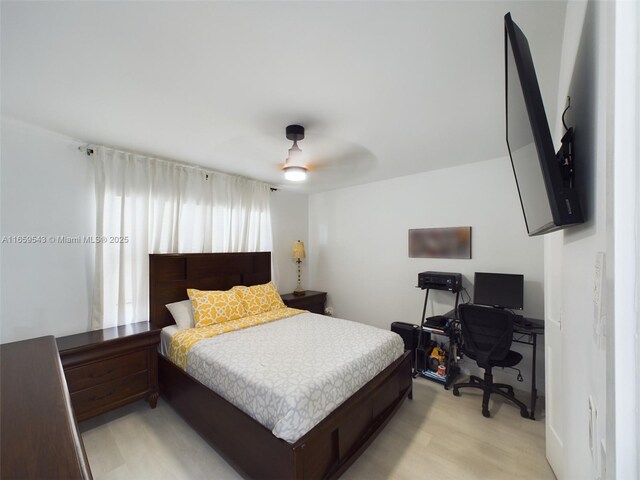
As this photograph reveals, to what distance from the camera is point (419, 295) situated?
3.50 m

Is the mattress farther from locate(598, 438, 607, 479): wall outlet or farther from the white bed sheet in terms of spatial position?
locate(598, 438, 607, 479): wall outlet

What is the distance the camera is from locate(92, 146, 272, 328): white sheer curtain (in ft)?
8.50

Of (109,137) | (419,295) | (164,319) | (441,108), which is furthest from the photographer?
(419,295)

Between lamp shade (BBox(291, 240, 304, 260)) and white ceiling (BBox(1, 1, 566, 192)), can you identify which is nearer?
white ceiling (BBox(1, 1, 566, 192))

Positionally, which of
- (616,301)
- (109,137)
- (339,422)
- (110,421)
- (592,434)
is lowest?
(110,421)

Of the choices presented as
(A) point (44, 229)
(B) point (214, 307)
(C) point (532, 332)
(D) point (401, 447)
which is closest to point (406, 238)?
(C) point (532, 332)

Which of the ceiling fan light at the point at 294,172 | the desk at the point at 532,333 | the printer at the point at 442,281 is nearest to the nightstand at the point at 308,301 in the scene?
the printer at the point at 442,281

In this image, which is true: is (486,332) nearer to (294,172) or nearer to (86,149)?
(294,172)

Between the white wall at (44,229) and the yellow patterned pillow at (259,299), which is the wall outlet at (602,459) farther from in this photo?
the white wall at (44,229)

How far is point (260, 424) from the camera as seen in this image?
61.9 inches

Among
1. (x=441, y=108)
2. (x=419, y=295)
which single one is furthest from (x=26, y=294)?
(x=419, y=295)

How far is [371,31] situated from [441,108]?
93 cm

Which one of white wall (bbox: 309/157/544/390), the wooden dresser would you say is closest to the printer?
white wall (bbox: 309/157/544/390)

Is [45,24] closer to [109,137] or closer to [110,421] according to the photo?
[109,137]
